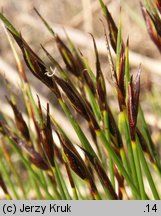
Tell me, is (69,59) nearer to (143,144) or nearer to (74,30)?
(143,144)

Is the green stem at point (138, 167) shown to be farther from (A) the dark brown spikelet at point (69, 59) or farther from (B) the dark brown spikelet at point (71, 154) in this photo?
(A) the dark brown spikelet at point (69, 59)

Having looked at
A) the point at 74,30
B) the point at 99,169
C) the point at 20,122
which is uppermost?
the point at 74,30

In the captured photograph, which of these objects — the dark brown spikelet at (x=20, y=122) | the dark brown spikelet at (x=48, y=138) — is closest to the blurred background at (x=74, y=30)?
the dark brown spikelet at (x=20, y=122)

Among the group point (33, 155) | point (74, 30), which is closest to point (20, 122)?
A: point (33, 155)

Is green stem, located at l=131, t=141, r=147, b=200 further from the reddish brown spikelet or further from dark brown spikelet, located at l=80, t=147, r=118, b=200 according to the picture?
the reddish brown spikelet

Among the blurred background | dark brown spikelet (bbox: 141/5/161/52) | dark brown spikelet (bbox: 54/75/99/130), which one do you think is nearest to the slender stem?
dark brown spikelet (bbox: 54/75/99/130)

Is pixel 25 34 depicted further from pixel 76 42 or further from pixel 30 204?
pixel 30 204
